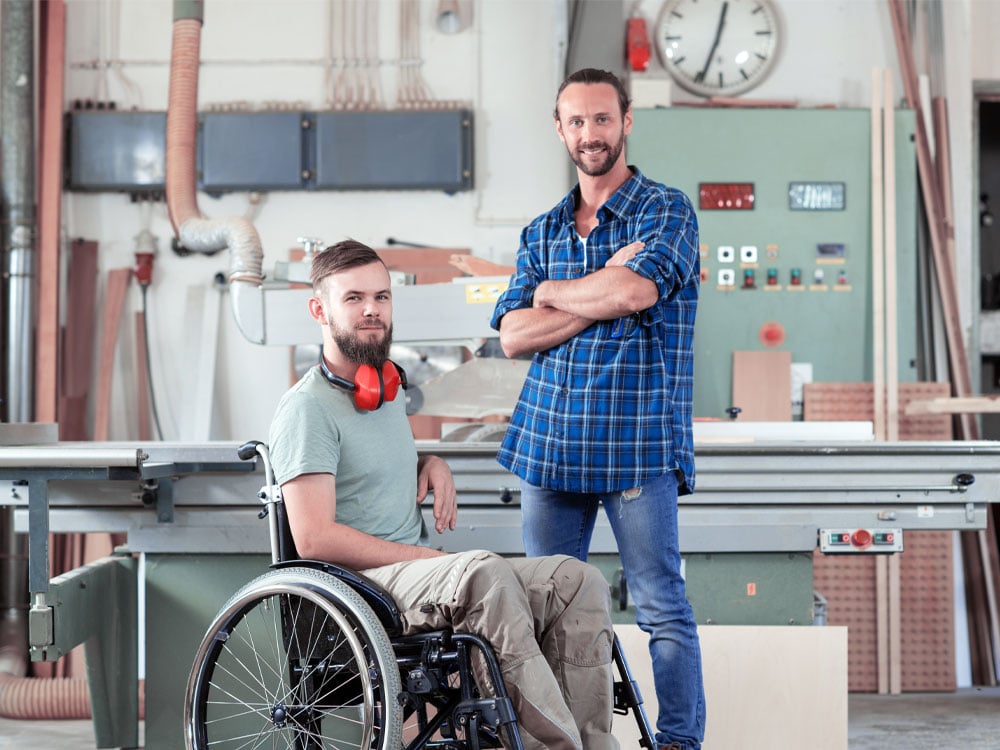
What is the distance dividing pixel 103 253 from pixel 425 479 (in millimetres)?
2912

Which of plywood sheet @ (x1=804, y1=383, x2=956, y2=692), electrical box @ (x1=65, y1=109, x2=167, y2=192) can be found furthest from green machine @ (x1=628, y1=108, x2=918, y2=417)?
electrical box @ (x1=65, y1=109, x2=167, y2=192)

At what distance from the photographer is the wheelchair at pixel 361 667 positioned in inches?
70.2

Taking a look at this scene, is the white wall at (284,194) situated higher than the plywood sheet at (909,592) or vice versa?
the white wall at (284,194)

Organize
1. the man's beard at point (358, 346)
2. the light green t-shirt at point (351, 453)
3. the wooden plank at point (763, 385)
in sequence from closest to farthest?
the light green t-shirt at point (351, 453) → the man's beard at point (358, 346) → the wooden plank at point (763, 385)

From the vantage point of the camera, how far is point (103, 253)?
15.3 feet

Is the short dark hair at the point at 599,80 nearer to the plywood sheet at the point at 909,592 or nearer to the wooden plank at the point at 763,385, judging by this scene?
the wooden plank at the point at 763,385

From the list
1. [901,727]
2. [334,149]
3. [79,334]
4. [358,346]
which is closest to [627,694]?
[358,346]

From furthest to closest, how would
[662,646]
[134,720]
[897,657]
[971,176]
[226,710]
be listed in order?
[971,176]
[897,657]
[134,720]
[226,710]
[662,646]

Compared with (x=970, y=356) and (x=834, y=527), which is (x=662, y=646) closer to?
(x=834, y=527)

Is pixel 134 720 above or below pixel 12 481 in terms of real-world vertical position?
below

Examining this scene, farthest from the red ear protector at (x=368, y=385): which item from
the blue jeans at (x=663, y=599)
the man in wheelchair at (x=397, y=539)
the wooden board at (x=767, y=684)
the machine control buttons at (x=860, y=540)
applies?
the machine control buttons at (x=860, y=540)

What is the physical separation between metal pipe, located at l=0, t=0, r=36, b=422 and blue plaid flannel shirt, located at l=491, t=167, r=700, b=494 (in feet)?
9.17

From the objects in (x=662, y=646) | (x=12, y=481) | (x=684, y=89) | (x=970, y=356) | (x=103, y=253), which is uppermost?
(x=684, y=89)

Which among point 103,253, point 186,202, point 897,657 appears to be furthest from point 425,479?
point 103,253
